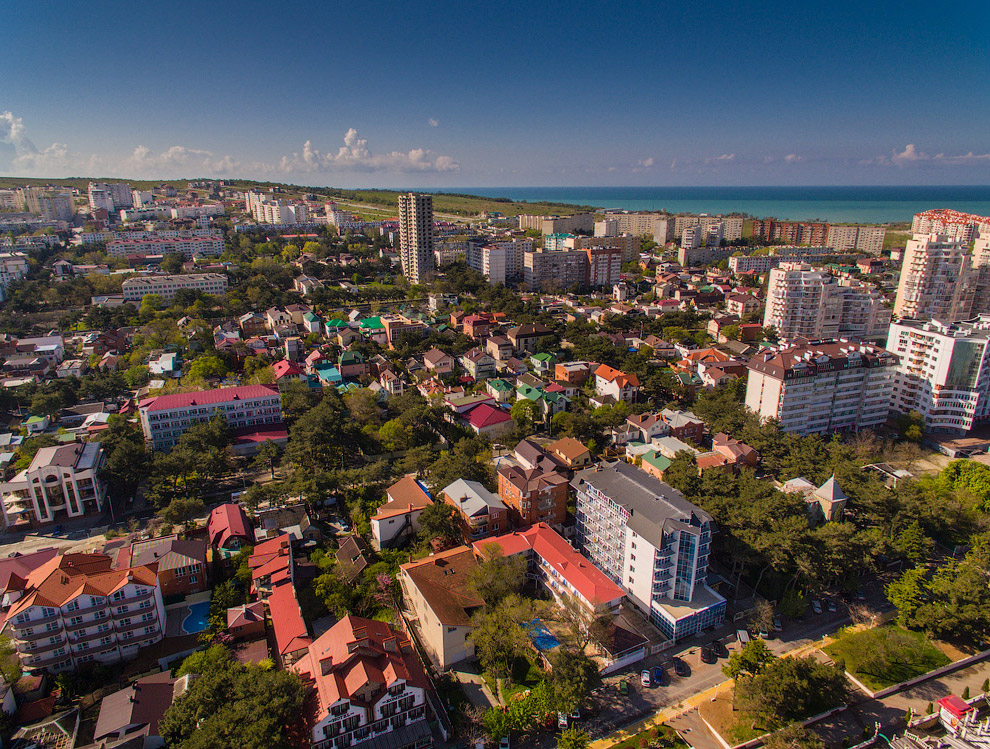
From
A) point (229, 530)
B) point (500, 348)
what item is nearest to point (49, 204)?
point (500, 348)

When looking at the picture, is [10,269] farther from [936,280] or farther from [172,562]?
[936,280]

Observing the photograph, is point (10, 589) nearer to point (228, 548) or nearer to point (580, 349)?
point (228, 548)

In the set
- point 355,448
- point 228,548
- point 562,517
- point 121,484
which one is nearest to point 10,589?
point 228,548

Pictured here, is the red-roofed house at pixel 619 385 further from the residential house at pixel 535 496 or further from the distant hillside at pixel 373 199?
the distant hillside at pixel 373 199

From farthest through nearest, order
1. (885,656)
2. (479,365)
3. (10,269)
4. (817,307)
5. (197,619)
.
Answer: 1. (10,269)
2. (817,307)
3. (479,365)
4. (197,619)
5. (885,656)

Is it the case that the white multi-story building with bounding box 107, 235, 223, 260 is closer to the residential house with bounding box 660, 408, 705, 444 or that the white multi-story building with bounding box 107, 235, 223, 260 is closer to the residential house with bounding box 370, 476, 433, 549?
the residential house with bounding box 370, 476, 433, 549

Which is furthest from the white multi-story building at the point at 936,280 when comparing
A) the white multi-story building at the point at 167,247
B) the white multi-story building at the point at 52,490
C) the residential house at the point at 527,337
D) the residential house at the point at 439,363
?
the white multi-story building at the point at 167,247
